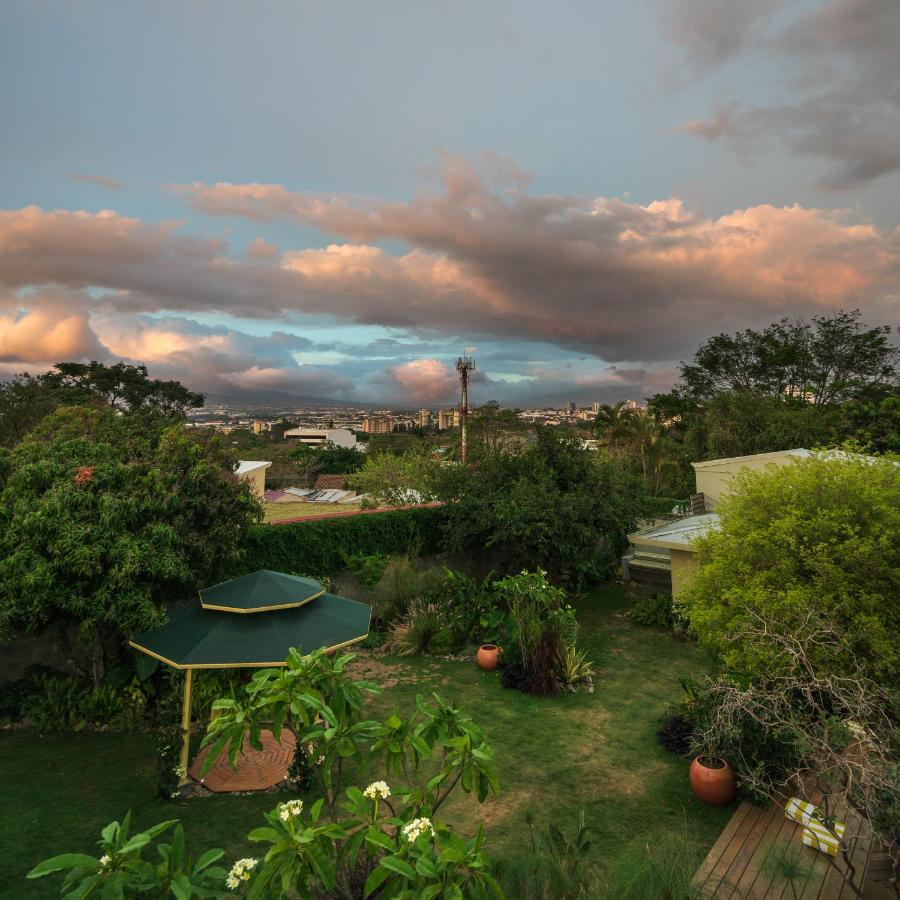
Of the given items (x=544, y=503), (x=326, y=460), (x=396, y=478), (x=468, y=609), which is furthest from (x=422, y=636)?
(x=326, y=460)

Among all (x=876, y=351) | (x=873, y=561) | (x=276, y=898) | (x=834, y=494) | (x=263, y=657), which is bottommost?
(x=263, y=657)

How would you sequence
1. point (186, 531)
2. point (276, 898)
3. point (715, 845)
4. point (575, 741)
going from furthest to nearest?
point (186, 531)
point (575, 741)
point (715, 845)
point (276, 898)

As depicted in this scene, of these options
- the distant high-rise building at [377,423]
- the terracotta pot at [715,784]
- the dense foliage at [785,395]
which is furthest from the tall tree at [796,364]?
the distant high-rise building at [377,423]

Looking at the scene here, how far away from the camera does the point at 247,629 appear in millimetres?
6555

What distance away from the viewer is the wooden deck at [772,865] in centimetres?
472

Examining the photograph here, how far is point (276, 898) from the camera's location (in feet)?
8.23

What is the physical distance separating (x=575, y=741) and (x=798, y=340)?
143ft

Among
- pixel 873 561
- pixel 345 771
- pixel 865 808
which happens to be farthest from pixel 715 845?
pixel 345 771

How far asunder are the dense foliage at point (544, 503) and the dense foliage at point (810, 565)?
491cm

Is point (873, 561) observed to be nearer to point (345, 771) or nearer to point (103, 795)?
point (345, 771)

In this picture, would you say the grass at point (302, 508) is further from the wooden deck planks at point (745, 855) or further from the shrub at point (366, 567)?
the wooden deck planks at point (745, 855)

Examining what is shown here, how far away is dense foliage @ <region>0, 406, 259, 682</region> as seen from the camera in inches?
275

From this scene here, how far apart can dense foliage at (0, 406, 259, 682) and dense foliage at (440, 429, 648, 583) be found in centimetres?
607

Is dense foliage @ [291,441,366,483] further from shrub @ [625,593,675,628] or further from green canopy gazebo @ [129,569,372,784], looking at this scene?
green canopy gazebo @ [129,569,372,784]
